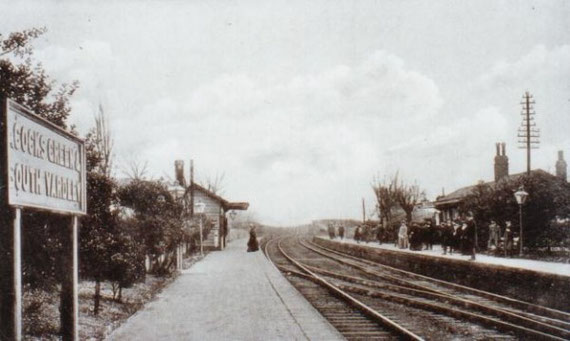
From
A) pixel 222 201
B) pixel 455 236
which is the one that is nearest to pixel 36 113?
pixel 455 236

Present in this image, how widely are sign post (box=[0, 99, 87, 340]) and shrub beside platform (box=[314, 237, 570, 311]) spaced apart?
10.5 meters

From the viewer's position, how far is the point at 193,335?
9.19 m

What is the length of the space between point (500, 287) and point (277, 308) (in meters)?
7.63

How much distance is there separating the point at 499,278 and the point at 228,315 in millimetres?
8742

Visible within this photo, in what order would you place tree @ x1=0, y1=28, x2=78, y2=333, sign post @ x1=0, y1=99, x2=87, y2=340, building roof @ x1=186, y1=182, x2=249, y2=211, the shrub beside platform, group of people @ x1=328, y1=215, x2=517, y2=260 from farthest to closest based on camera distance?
building roof @ x1=186, y1=182, x2=249, y2=211 < group of people @ x1=328, y1=215, x2=517, y2=260 < the shrub beside platform < tree @ x1=0, y1=28, x2=78, y2=333 < sign post @ x1=0, y1=99, x2=87, y2=340

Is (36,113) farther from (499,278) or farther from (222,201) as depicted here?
(222,201)

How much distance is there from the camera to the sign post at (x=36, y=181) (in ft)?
14.0

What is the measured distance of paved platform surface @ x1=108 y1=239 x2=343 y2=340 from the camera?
9.21 meters

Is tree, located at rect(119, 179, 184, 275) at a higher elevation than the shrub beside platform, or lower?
higher

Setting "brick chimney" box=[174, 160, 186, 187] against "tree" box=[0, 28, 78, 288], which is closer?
"tree" box=[0, 28, 78, 288]

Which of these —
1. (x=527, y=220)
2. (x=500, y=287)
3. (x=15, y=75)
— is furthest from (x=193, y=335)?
(x=527, y=220)

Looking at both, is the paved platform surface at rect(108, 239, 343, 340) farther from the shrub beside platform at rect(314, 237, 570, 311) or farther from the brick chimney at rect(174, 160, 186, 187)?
the brick chimney at rect(174, 160, 186, 187)

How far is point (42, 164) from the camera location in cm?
503

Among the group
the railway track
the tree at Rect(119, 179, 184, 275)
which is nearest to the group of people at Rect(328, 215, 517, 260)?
the railway track
